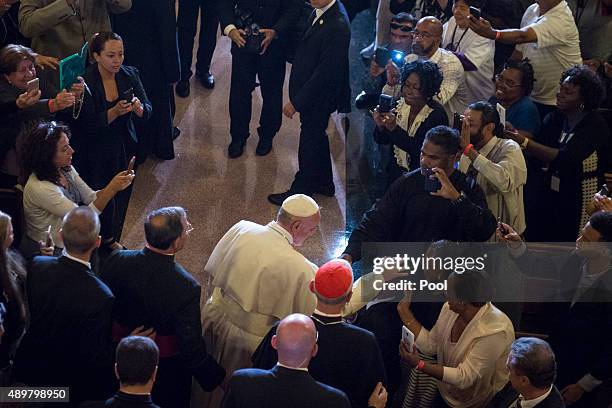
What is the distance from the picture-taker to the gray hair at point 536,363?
135 inches

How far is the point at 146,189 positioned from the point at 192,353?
8.90ft

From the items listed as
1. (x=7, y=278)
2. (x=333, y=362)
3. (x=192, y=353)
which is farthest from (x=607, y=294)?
(x=7, y=278)

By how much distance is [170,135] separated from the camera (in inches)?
262

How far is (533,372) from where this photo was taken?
3443 millimetres

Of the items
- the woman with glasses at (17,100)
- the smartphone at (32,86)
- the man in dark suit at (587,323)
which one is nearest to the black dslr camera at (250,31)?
the woman with glasses at (17,100)

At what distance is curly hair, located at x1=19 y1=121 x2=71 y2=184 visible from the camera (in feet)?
14.8

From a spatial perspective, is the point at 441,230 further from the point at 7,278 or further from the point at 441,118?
the point at 7,278

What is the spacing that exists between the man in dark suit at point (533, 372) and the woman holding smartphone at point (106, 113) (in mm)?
2612

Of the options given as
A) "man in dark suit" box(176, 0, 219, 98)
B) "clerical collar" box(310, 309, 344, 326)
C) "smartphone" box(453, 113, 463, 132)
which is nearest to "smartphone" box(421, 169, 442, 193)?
"smartphone" box(453, 113, 463, 132)

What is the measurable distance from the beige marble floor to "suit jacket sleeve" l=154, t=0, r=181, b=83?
76cm

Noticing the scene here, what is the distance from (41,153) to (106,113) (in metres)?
0.84

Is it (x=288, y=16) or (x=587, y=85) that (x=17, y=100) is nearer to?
(x=288, y=16)

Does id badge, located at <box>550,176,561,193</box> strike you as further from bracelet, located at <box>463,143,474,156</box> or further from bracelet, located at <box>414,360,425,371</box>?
bracelet, located at <box>414,360,425,371</box>

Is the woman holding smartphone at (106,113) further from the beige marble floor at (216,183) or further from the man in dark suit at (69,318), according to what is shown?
the man in dark suit at (69,318)
